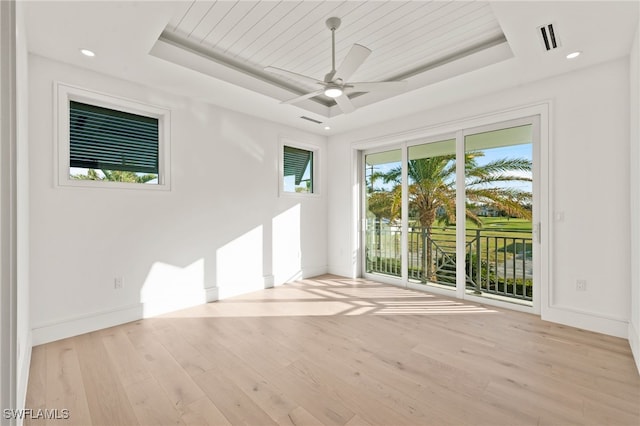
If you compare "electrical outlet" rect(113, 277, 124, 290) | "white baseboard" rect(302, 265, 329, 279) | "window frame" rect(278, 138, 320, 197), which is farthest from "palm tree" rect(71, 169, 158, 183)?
"white baseboard" rect(302, 265, 329, 279)

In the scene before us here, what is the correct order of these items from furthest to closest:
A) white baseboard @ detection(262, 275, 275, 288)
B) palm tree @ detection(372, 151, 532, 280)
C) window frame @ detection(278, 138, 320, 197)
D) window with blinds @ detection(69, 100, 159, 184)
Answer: window frame @ detection(278, 138, 320, 197) < white baseboard @ detection(262, 275, 275, 288) < palm tree @ detection(372, 151, 532, 280) < window with blinds @ detection(69, 100, 159, 184)

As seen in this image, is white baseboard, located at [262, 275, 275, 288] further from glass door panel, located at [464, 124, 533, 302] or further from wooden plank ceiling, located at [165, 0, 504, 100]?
wooden plank ceiling, located at [165, 0, 504, 100]

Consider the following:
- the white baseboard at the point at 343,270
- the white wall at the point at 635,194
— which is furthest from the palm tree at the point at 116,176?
the white wall at the point at 635,194

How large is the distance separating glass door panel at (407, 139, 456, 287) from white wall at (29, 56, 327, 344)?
5.79 ft

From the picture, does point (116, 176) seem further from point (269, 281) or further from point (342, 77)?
point (342, 77)

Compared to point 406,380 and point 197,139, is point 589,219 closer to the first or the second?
point 406,380

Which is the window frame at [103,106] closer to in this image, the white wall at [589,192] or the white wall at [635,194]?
the white wall at [589,192]

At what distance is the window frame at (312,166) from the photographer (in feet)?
15.8

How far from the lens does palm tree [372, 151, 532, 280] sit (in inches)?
141

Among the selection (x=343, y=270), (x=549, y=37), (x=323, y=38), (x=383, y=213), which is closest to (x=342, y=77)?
(x=323, y=38)

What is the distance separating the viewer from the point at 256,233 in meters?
4.50

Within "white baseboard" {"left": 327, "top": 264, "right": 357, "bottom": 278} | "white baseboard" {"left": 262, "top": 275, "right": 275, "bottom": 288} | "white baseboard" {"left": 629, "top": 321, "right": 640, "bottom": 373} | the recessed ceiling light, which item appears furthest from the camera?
"white baseboard" {"left": 327, "top": 264, "right": 357, "bottom": 278}

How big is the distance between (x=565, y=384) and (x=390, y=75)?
3376mm

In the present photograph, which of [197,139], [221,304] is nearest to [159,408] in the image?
[221,304]
